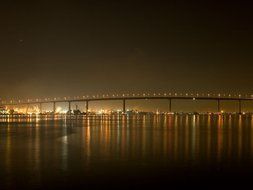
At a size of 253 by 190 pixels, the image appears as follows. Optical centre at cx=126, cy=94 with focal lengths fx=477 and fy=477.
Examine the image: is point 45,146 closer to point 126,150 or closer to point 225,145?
point 126,150

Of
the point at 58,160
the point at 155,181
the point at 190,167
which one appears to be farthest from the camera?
the point at 58,160

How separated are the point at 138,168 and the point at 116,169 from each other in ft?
3.19

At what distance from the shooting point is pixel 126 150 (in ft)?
92.7

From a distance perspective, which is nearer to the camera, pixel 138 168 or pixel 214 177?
pixel 214 177

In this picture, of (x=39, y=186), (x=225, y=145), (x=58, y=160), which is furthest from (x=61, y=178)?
(x=225, y=145)

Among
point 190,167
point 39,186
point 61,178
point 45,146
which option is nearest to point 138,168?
point 190,167

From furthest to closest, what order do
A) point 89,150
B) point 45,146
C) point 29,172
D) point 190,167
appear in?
1. point 45,146
2. point 89,150
3. point 190,167
4. point 29,172

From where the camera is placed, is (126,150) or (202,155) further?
(126,150)

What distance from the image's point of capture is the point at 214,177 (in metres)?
18.5

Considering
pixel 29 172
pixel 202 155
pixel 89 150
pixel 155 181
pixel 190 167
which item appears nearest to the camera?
pixel 155 181

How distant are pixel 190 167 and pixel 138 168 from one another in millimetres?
2400

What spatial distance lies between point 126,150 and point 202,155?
15.6ft

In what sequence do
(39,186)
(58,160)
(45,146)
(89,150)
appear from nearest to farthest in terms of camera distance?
1. (39,186)
2. (58,160)
3. (89,150)
4. (45,146)

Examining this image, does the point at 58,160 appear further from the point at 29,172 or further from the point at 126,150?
the point at 126,150
